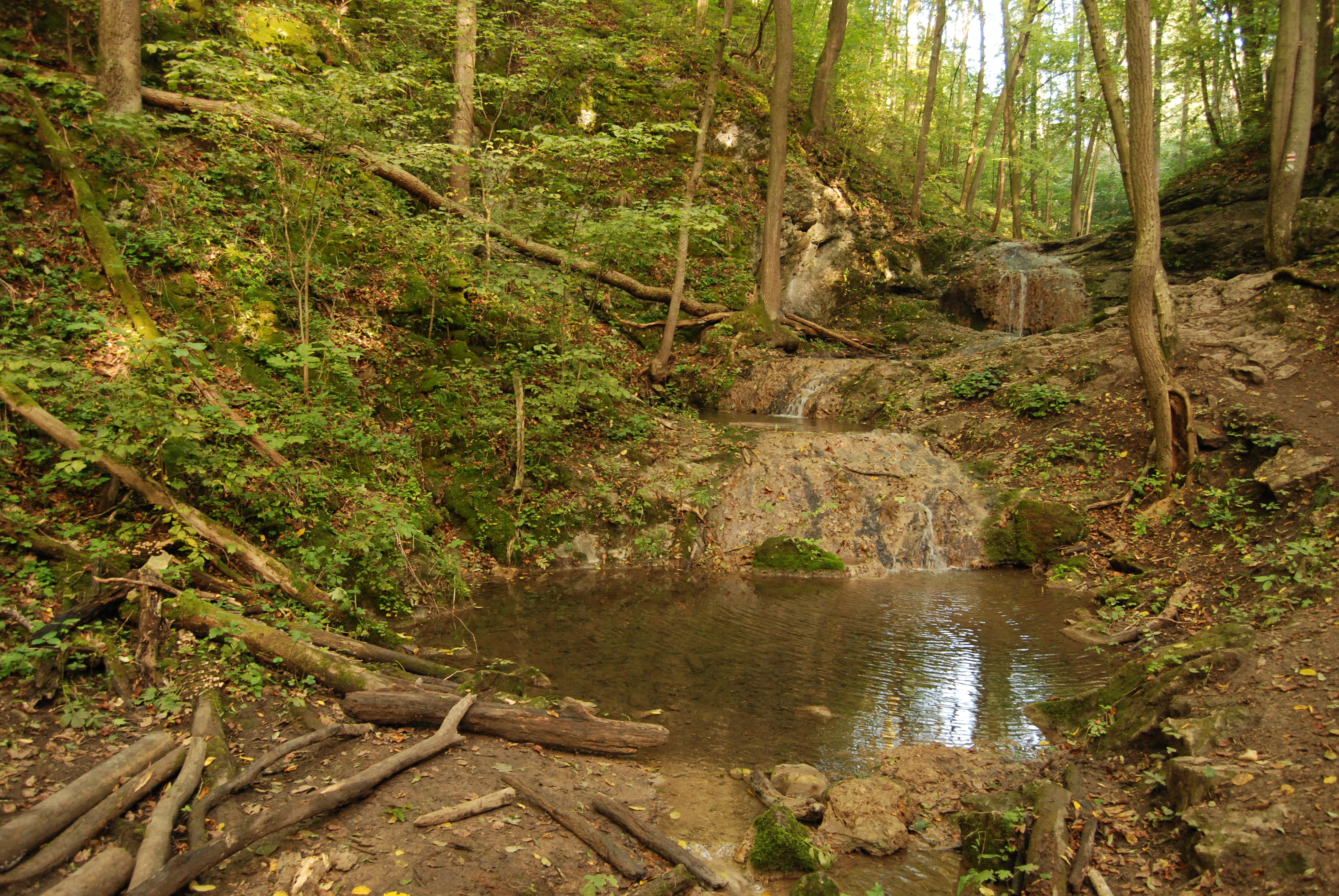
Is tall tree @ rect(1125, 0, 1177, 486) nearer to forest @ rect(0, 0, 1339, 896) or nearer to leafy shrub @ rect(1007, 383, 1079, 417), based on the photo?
forest @ rect(0, 0, 1339, 896)

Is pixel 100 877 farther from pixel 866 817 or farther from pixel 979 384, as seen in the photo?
pixel 979 384

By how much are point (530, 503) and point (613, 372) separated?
416cm

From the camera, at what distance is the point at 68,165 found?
296 inches

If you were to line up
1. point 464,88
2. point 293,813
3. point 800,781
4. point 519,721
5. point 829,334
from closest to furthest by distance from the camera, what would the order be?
point 293,813 < point 800,781 < point 519,721 < point 464,88 < point 829,334

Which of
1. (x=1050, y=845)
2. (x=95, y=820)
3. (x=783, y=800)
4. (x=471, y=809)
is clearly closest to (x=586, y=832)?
(x=471, y=809)

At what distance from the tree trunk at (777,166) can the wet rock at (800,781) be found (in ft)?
42.0

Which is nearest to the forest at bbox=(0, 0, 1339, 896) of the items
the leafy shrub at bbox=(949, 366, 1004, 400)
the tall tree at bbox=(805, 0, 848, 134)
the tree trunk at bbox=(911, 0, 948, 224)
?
the leafy shrub at bbox=(949, 366, 1004, 400)

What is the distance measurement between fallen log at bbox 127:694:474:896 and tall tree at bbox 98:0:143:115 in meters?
8.86

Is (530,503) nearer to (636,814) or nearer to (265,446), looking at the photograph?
(265,446)

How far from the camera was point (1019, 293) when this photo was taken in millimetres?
18406

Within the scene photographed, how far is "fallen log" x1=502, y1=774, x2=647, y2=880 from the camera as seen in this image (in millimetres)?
3629

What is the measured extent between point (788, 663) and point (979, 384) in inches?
361

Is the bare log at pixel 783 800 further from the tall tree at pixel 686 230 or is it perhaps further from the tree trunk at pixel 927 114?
the tree trunk at pixel 927 114

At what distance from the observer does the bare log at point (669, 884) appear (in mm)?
3492
